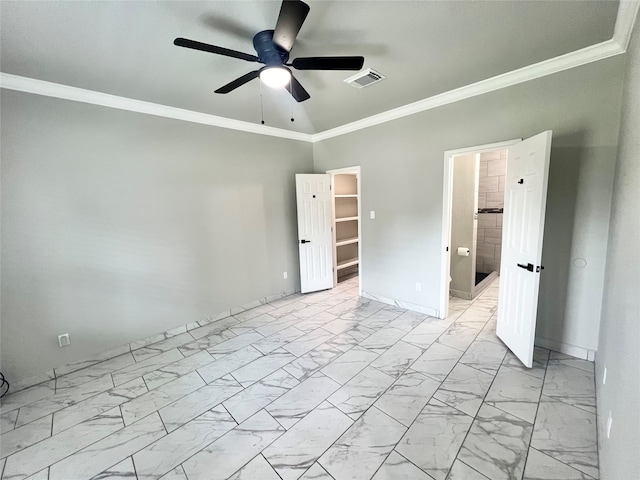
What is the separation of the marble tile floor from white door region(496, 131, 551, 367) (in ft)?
1.03

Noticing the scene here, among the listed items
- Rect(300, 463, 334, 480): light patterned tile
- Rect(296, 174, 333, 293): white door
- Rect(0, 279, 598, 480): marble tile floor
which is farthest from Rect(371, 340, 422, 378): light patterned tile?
Rect(296, 174, 333, 293): white door

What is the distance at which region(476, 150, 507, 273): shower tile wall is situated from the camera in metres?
5.17

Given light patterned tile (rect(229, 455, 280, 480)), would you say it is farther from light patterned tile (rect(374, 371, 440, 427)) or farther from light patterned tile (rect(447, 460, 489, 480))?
light patterned tile (rect(447, 460, 489, 480))

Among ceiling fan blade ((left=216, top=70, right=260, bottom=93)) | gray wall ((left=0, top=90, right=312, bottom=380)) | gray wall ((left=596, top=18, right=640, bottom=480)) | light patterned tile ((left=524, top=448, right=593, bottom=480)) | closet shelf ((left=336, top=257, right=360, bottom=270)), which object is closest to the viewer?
gray wall ((left=596, top=18, right=640, bottom=480))

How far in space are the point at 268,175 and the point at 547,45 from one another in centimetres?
343

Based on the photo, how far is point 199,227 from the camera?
3.49 metres

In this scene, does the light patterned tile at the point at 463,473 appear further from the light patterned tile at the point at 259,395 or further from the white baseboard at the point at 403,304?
the white baseboard at the point at 403,304

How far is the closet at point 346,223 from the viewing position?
556 centimetres

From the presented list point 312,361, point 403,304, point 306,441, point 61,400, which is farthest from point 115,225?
point 403,304

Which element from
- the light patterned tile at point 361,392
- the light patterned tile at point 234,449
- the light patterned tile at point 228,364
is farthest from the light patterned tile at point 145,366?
the light patterned tile at point 361,392

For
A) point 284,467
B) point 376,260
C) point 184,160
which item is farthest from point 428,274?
point 184,160

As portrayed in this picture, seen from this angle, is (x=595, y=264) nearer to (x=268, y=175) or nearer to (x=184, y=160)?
(x=268, y=175)

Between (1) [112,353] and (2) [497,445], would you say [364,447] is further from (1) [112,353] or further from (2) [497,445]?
(1) [112,353]

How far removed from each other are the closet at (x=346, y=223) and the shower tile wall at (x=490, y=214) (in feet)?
8.46
